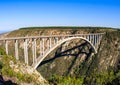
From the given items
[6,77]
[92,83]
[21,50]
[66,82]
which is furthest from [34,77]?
[21,50]

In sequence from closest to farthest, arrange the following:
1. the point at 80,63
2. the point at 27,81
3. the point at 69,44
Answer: the point at 27,81
the point at 80,63
the point at 69,44

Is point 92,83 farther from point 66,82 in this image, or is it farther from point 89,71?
point 89,71

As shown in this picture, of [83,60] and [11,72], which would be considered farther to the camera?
[83,60]

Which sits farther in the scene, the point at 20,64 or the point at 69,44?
the point at 69,44

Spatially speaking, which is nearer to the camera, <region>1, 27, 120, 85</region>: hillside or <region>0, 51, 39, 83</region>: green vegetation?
<region>0, 51, 39, 83</region>: green vegetation

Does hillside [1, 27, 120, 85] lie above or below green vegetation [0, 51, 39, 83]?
below

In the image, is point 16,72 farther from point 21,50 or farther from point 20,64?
point 21,50

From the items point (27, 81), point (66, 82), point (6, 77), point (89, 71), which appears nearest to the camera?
point (6, 77)

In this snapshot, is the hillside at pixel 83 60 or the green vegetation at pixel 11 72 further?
the hillside at pixel 83 60

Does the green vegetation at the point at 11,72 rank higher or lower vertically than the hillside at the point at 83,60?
higher

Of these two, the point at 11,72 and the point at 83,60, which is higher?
the point at 11,72

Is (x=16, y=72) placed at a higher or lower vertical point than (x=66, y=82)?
higher
